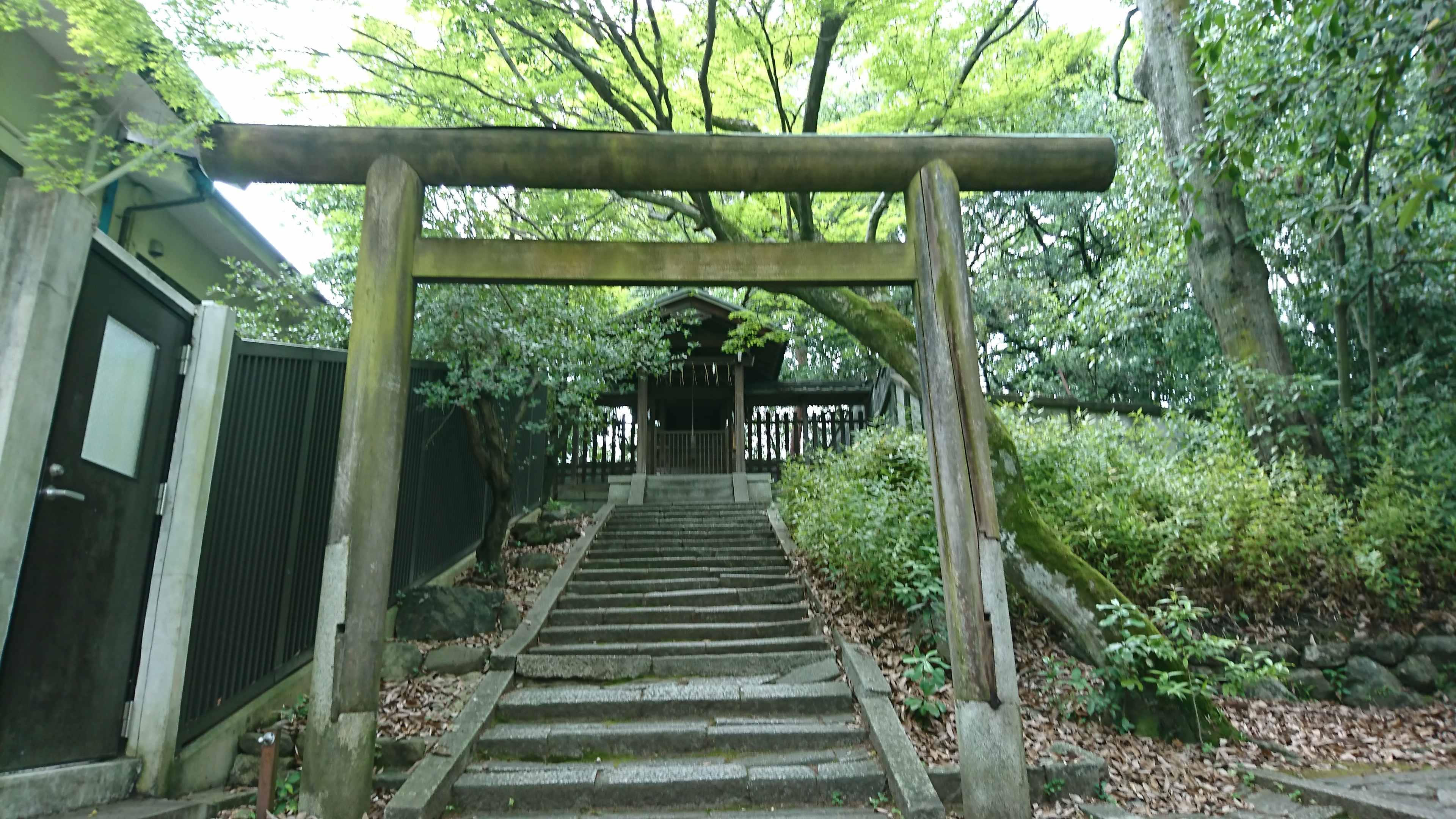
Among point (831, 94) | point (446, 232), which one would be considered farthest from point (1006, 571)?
point (831, 94)

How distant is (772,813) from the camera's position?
3.98m

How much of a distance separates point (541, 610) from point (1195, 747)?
17.8ft

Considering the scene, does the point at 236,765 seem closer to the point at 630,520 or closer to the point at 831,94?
the point at 630,520

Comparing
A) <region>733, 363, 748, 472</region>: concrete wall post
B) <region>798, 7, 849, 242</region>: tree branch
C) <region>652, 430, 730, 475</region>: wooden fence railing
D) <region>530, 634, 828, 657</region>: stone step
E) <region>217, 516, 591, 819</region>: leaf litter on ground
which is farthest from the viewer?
<region>652, 430, 730, 475</region>: wooden fence railing

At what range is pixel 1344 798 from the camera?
3533mm

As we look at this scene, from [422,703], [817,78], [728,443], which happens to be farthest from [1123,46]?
[422,703]

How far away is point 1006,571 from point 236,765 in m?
5.16

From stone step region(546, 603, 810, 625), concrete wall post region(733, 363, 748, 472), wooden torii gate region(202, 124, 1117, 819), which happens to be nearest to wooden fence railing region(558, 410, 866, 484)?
concrete wall post region(733, 363, 748, 472)

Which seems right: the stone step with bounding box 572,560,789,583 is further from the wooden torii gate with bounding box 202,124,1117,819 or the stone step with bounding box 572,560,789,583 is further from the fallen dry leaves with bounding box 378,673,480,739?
the wooden torii gate with bounding box 202,124,1117,819

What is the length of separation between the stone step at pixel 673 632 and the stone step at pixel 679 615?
186 mm

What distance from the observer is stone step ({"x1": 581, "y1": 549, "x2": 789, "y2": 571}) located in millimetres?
8656

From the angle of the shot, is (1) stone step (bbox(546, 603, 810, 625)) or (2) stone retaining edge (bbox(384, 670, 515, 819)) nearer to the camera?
(2) stone retaining edge (bbox(384, 670, 515, 819))

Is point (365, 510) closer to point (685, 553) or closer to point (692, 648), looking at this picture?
point (692, 648)

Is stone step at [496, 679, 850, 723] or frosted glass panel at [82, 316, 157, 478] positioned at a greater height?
frosted glass panel at [82, 316, 157, 478]
